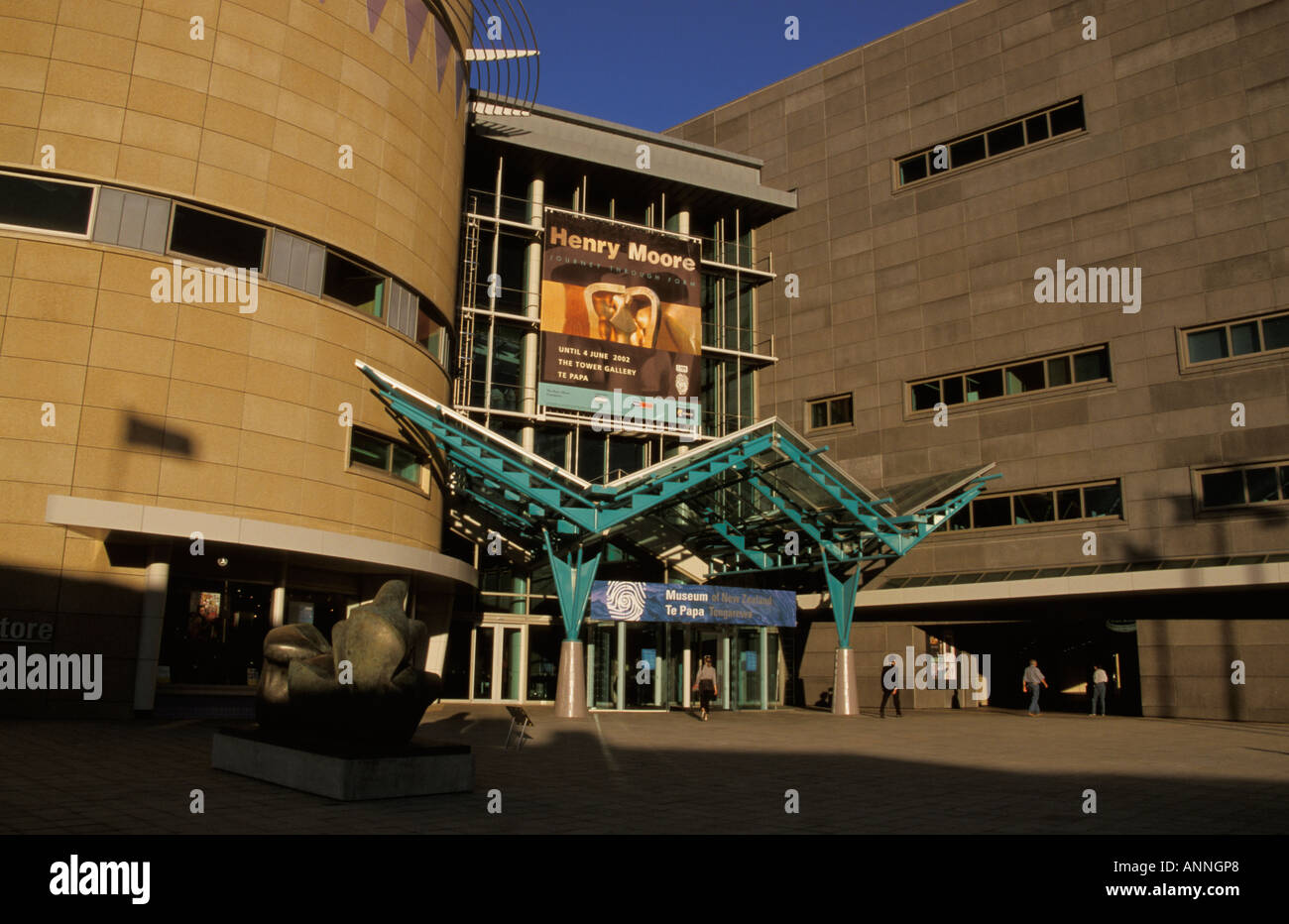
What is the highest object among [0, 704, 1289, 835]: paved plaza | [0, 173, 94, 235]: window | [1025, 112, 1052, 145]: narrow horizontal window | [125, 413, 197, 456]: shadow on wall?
[1025, 112, 1052, 145]: narrow horizontal window

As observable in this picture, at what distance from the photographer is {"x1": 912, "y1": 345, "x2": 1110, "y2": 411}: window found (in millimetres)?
30688

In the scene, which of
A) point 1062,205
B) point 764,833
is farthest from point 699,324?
point 764,833


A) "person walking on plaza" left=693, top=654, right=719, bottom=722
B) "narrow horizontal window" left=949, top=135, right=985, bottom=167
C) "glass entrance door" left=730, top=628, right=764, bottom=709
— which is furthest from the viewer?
"narrow horizontal window" left=949, top=135, right=985, bottom=167

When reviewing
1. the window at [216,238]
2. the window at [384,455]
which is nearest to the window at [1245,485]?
the window at [384,455]

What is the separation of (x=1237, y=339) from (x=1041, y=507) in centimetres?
715

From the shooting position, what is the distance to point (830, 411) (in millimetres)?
36844

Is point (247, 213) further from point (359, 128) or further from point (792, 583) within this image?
point (792, 583)

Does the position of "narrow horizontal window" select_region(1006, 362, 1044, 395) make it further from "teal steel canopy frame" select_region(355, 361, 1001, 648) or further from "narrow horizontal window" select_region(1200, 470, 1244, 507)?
"narrow horizontal window" select_region(1200, 470, 1244, 507)

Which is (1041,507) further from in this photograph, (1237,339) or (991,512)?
(1237,339)

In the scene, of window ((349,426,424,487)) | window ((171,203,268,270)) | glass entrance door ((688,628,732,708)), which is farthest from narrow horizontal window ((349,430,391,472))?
glass entrance door ((688,628,732,708))

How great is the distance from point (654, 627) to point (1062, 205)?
18502 mm

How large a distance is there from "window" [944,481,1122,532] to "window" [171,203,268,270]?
22906 millimetres

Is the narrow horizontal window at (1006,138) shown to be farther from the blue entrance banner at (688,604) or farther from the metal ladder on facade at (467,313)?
the metal ladder on facade at (467,313)
